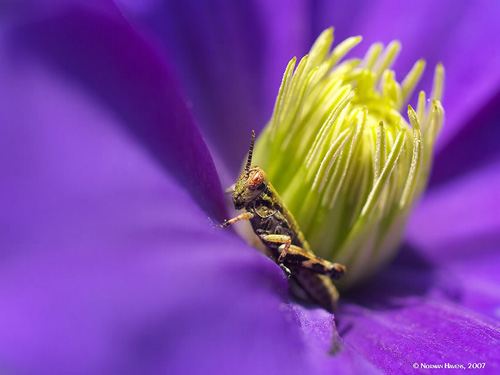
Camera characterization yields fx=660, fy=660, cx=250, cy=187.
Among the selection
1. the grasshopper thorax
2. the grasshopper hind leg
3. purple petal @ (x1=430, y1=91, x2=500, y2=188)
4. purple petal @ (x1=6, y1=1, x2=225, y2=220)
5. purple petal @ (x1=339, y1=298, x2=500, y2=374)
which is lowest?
purple petal @ (x1=339, y1=298, x2=500, y2=374)

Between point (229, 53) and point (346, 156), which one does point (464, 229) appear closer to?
point (346, 156)

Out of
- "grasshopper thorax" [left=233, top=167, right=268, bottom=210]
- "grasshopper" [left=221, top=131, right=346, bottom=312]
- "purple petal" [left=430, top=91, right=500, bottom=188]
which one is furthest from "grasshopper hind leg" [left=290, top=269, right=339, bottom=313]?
"purple petal" [left=430, top=91, right=500, bottom=188]

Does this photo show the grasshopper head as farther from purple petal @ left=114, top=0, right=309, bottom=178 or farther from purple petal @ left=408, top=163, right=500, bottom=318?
purple petal @ left=408, top=163, right=500, bottom=318

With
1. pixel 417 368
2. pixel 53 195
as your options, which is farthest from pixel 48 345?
pixel 417 368

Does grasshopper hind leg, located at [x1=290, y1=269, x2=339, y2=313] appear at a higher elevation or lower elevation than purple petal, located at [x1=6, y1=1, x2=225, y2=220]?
lower

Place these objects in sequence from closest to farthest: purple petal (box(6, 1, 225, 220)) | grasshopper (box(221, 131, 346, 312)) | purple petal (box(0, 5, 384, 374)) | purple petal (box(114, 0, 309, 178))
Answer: purple petal (box(0, 5, 384, 374))
purple petal (box(6, 1, 225, 220))
grasshopper (box(221, 131, 346, 312))
purple petal (box(114, 0, 309, 178))

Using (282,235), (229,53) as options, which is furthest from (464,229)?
(229,53)

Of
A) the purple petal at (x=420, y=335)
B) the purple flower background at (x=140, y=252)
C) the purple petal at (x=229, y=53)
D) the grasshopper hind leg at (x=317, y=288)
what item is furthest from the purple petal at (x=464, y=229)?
the purple petal at (x=229, y=53)
